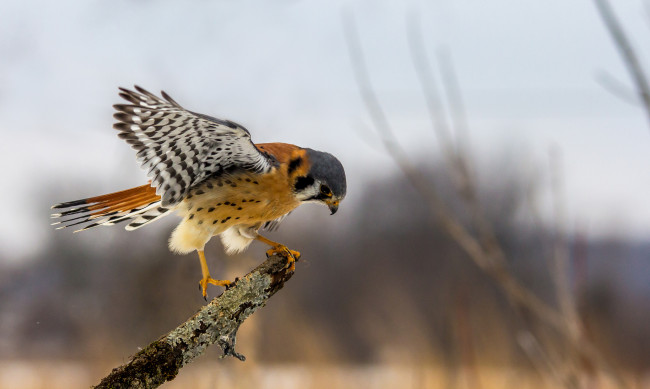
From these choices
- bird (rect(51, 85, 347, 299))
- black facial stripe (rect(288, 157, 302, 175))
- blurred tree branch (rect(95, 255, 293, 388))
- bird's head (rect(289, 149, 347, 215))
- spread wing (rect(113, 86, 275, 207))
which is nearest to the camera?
blurred tree branch (rect(95, 255, 293, 388))

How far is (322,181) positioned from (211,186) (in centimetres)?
43

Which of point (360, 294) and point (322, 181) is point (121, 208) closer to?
point (322, 181)

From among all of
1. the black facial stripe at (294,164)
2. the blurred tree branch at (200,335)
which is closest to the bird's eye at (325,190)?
the black facial stripe at (294,164)

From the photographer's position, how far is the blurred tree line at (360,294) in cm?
327

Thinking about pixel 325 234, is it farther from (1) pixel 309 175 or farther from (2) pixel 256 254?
→ (1) pixel 309 175

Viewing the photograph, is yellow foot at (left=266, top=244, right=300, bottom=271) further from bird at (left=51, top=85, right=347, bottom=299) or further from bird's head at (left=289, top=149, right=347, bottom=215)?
bird's head at (left=289, top=149, right=347, bottom=215)

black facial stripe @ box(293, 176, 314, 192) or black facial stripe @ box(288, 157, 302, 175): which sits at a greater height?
black facial stripe @ box(288, 157, 302, 175)

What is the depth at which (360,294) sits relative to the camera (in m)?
8.89

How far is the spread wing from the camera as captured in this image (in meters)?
2.00

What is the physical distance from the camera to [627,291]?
9.23 m

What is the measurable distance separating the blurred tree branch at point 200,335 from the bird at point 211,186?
19cm

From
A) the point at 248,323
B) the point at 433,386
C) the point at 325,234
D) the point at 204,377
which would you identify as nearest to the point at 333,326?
the point at 325,234

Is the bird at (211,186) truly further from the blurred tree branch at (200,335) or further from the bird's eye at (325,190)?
the blurred tree branch at (200,335)

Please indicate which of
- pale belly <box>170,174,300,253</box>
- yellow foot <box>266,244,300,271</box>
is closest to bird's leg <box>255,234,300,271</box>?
yellow foot <box>266,244,300,271</box>
